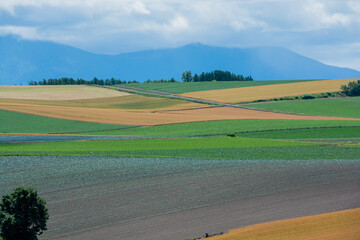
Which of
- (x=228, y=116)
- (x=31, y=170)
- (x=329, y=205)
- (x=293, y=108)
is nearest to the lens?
(x=329, y=205)

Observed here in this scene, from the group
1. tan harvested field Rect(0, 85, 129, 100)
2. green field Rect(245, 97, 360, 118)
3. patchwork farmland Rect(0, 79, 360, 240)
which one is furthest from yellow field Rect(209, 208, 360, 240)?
tan harvested field Rect(0, 85, 129, 100)

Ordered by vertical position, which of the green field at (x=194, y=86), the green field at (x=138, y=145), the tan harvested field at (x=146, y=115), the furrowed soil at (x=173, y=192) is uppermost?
the green field at (x=194, y=86)

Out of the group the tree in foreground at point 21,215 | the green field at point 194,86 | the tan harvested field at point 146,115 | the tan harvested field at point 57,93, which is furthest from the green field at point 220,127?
the green field at point 194,86

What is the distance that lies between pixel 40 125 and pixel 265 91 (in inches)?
2737

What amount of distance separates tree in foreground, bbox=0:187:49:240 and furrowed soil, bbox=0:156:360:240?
1.66m

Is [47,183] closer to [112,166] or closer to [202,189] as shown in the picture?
[112,166]

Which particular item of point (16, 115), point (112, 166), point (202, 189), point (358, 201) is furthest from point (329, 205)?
point (16, 115)

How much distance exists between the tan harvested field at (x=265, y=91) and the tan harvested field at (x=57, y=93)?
71.0ft

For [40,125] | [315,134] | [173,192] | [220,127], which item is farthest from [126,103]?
[173,192]

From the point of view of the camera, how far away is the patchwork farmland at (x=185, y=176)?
30250mm

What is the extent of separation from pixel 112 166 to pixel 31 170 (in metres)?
6.14

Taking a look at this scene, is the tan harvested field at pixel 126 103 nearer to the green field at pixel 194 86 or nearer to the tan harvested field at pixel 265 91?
the tan harvested field at pixel 265 91

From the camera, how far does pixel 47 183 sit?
37312mm

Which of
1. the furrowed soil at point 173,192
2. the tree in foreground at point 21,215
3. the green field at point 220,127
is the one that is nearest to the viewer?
the tree in foreground at point 21,215
